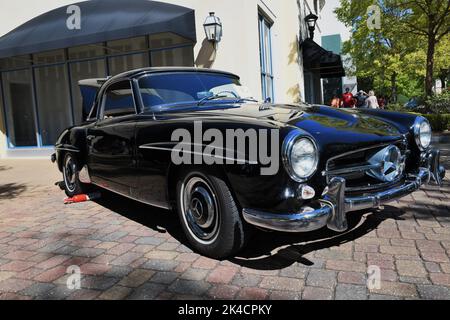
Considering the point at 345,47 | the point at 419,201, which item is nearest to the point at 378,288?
the point at 419,201

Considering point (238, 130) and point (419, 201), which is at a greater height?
point (238, 130)

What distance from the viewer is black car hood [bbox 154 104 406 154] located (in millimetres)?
2869

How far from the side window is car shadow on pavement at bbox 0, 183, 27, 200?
2.72 metres

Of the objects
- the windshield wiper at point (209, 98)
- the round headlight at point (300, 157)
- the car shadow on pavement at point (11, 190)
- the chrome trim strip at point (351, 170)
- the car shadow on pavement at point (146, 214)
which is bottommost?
the car shadow on pavement at point (146, 214)

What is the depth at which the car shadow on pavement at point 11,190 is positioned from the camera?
20.3 feet

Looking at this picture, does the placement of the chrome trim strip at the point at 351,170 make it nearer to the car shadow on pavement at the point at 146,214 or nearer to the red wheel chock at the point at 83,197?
the car shadow on pavement at the point at 146,214

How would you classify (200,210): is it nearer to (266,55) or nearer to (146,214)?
(146,214)

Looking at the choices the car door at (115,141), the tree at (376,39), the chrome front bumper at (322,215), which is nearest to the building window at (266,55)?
the car door at (115,141)

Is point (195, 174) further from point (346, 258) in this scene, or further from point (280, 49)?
point (280, 49)

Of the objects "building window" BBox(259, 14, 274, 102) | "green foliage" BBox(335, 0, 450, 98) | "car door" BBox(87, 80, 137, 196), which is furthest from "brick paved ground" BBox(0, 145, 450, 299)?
"green foliage" BBox(335, 0, 450, 98)

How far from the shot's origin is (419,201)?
460 cm

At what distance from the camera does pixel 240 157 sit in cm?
271

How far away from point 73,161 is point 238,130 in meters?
3.22

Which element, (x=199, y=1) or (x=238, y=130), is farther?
(x=199, y=1)
